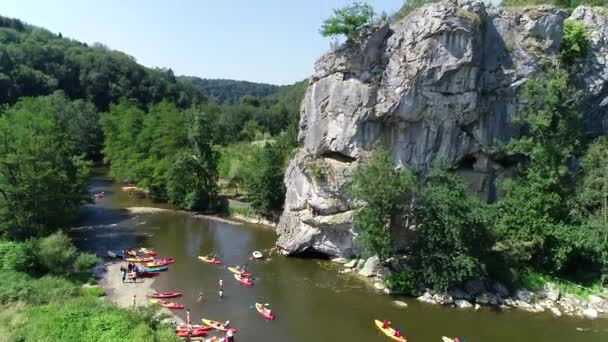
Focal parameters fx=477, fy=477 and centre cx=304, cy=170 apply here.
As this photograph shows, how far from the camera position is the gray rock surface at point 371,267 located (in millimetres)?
36156

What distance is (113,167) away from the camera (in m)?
67.3

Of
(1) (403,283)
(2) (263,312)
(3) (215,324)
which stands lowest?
(3) (215,324)

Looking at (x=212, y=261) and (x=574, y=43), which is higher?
(x=574, y=43)

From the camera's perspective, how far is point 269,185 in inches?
1960

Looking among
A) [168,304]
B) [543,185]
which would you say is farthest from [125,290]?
[543,185]

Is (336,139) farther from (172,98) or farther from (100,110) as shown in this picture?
(172,98)

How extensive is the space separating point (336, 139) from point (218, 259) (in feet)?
46.6

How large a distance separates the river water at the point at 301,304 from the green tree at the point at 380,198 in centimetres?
384

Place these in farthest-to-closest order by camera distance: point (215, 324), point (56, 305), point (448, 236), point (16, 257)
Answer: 1. point (448, 236)
2. point (16, 257)
3. point (215, 324)
4. point (56, 305)

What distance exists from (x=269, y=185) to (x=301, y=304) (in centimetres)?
1935

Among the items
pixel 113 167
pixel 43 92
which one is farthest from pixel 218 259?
pixel 43 92

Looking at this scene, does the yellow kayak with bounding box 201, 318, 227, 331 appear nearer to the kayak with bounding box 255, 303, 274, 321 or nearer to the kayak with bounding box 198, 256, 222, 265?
the kayak with bounding box 255, 303, 274, 321

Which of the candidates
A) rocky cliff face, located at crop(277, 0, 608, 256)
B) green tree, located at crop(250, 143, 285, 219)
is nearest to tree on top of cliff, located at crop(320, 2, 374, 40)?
rocky cliff face, located at crop(277, 0, 608, 256)

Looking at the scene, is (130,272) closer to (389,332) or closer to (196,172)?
(389,332)
